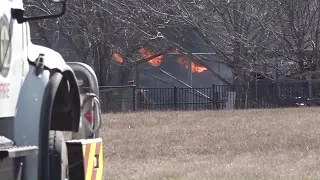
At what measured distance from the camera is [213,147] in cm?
1439

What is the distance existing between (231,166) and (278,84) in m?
19.5

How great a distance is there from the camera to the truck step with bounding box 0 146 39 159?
4719mm

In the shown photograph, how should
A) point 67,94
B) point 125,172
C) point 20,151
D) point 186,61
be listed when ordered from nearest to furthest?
point 20,151 → point 67,94 → point 125,172 → point 186,61

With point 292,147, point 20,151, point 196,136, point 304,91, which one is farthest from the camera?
point 304,91

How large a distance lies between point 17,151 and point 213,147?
9.73m

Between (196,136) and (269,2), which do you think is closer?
(196,136)

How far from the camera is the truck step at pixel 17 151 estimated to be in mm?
4719

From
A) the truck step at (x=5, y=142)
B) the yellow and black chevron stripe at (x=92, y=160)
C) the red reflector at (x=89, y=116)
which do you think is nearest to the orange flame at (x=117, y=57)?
the red reflector at (x=89, y=116)

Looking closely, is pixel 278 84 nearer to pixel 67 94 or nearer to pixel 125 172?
pixel 125 172

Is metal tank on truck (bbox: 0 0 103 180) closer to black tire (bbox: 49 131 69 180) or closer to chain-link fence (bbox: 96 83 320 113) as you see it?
black tire (bbox: 49 131 69 180)

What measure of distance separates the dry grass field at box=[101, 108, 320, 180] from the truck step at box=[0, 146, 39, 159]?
261 inches

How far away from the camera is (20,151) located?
488 cm

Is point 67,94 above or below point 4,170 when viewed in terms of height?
above

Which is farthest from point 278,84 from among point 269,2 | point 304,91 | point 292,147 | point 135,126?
point 292,147
